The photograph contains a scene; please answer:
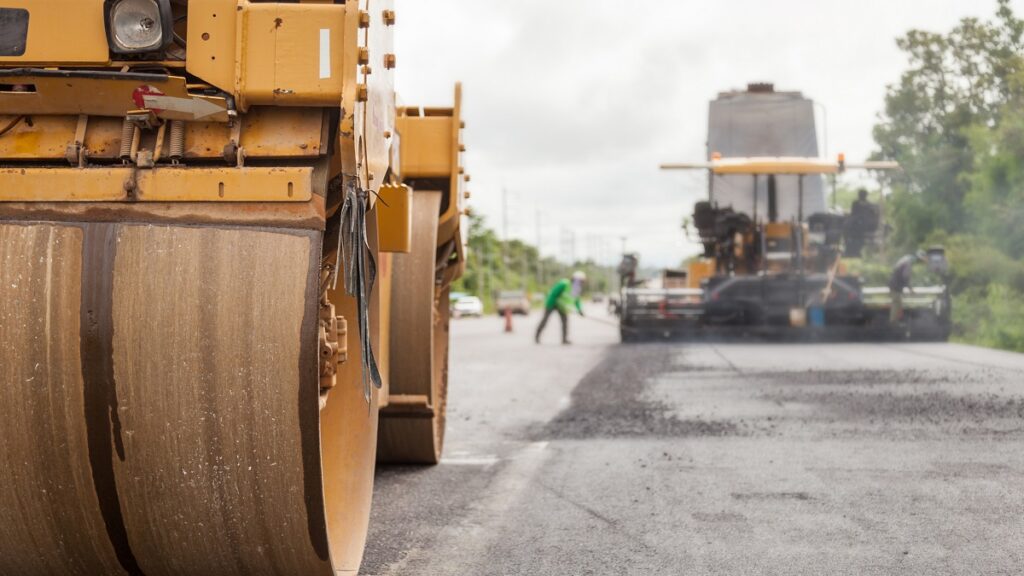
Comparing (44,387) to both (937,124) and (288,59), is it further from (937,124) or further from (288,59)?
(937,124)

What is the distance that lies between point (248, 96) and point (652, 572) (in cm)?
210

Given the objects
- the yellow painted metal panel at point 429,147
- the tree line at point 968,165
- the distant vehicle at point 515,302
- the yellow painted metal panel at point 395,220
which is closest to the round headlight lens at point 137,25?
the yellow painted metal panel at point 395,220

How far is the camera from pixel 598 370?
14.6 m

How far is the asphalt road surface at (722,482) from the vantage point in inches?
182

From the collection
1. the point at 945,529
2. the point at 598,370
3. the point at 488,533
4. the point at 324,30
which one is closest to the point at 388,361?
the point at 488,533

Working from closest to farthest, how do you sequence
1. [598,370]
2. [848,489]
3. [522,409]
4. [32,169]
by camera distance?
1. [32,169]
2. [848,489]
3. [522,409]
4. [598,370]

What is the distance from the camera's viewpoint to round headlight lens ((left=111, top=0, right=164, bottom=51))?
3.19 m

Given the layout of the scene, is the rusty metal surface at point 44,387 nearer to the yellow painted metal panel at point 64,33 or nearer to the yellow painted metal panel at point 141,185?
the yellow painted metal panel at point 141,185

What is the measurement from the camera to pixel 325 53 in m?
3.18

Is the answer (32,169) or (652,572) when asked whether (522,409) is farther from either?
(32,169)

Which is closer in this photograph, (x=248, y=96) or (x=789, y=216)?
(x=248, y=96)

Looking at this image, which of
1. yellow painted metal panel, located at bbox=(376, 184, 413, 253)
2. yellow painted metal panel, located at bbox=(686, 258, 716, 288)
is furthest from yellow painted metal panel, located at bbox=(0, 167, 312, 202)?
yellow painted metal panel, located at bbox=(686, 258, 716, 288)

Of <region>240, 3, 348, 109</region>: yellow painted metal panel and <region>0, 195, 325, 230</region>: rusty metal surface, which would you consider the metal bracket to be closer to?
<region>0, 195, 325, 230</region>: rusty metal surface

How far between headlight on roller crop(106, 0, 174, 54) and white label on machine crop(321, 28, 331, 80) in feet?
1.17
